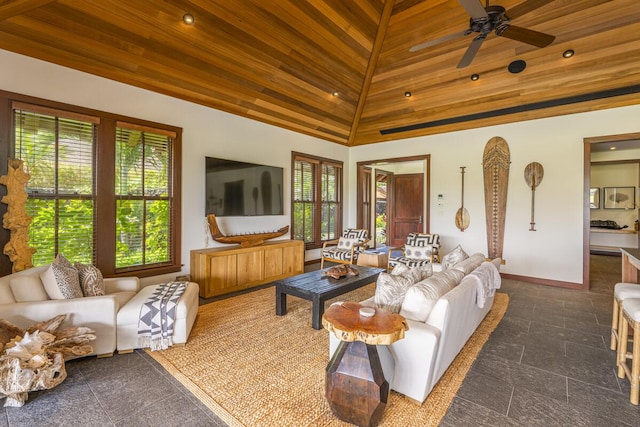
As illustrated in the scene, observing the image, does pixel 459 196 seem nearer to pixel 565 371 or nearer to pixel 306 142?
pixel 306 142

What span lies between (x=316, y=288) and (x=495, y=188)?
422 centimetres

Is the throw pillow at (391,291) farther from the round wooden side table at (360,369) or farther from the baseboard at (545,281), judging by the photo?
the baseboard at (545,281)

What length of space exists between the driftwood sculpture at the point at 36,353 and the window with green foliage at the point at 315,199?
13.4 feet

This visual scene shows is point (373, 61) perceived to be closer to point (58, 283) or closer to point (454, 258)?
point (454, 258)

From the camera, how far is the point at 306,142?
637cm

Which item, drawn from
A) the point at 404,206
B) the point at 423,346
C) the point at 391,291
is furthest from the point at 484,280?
the point at 404,206

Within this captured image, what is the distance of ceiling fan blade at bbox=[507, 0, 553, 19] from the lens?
11.9 ft

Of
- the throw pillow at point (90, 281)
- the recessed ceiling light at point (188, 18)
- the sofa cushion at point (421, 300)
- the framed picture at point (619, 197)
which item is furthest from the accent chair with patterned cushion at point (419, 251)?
the framed picture at point (619, 197)

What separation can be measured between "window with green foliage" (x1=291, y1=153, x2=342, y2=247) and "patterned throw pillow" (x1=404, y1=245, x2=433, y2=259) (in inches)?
85.7

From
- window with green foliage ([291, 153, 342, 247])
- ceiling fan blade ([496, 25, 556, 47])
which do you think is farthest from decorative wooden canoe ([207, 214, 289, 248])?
ceiling fan blade ([496, 25, 556, 47])

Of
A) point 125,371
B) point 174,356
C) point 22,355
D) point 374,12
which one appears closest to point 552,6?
point 374,12

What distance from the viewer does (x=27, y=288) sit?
2.49 meters

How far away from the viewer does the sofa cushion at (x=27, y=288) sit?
2463mm

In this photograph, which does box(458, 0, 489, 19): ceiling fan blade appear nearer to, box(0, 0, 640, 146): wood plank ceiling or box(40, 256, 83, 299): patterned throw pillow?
box(0, 0, 640, 146): wood plank ceiling
